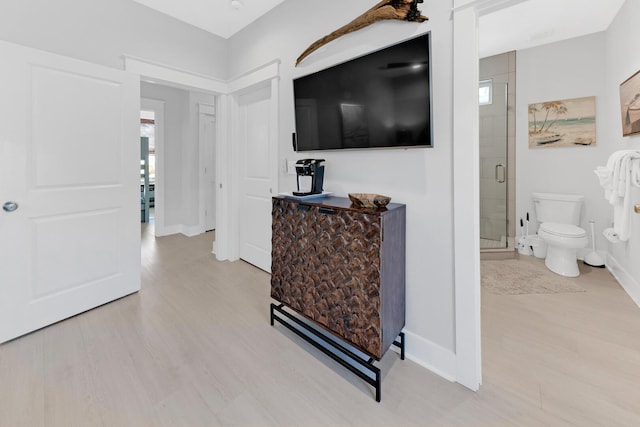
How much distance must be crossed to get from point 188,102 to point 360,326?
15.5ft

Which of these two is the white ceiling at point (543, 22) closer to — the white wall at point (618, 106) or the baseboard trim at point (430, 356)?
the white wall at point (618, 106)

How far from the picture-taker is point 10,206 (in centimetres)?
188

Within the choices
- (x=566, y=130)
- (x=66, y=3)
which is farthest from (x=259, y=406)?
(x=566, y=130)

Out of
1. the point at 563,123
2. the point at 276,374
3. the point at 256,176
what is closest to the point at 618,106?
the point at 563,123

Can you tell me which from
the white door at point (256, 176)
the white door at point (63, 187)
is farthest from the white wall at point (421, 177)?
the white door at point (63, 187)

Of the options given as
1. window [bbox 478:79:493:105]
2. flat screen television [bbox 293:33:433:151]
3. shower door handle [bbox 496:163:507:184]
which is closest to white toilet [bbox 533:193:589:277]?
shower door handle [bbox 496:163:507:184]

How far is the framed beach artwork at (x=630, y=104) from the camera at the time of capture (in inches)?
92.8

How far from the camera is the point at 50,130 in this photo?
2.04 metres

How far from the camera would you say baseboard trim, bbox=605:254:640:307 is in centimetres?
242

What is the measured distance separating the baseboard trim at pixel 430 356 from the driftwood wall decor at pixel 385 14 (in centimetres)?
184

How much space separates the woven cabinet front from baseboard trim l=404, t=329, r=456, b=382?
0.36m

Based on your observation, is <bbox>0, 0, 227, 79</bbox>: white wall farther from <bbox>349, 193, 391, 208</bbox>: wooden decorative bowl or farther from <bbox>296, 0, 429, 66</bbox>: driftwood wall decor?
<bbox>349, 193, 391, 208</bbox>: wooden decorative bowl

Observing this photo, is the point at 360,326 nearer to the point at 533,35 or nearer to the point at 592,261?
the point at 592,261

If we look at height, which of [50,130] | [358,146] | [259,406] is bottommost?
[259,406]
